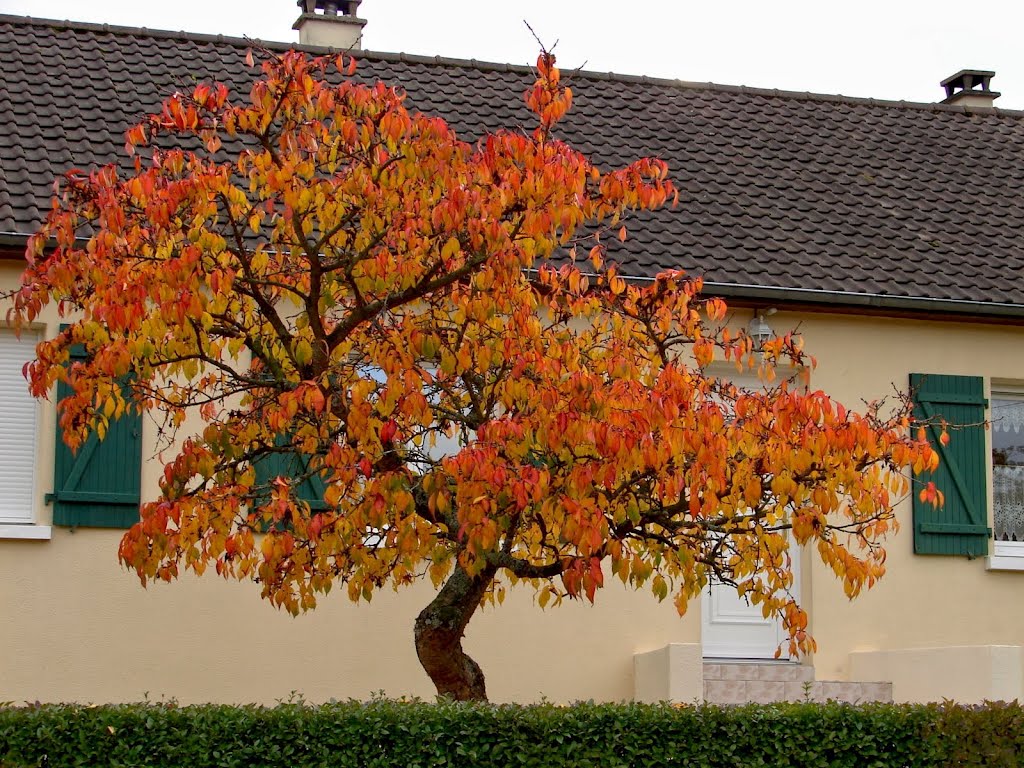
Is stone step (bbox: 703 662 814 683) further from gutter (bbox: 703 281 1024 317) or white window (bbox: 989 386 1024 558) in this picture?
gutter (bbox: 703 281 1024 317)

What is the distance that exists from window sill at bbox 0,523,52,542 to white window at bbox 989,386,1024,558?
714 centimetres

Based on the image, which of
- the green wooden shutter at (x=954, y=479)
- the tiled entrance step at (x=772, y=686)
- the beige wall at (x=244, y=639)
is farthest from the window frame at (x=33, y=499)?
the green wooden shutter at (x=954, y=479)

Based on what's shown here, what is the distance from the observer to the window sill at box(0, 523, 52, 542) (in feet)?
34.1

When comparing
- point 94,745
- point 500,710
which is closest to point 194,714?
point 94,745

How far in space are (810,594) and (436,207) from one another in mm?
5951

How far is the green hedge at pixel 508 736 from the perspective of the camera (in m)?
7.32

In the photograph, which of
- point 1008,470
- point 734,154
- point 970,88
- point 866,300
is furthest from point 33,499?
point 970,88

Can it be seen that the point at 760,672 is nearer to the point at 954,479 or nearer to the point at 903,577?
the point at 903,577

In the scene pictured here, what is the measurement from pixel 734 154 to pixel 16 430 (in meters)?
7.06

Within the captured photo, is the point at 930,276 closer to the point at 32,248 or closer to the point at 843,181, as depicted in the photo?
the point at 843,181

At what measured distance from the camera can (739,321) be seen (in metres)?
12.0

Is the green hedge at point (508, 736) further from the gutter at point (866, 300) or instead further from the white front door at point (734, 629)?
the gutter at point (866, 300)

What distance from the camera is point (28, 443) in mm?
10766

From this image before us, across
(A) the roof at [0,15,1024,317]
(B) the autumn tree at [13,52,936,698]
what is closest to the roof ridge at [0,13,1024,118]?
(A) the roof at [0,15,1024,317]
